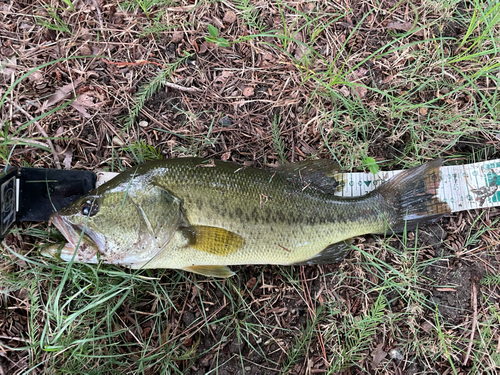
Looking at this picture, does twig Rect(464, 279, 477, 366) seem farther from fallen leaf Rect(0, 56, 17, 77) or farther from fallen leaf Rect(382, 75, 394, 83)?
fallen leaf Rect(0, 56, 17, 77)

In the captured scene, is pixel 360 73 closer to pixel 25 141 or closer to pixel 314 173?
pixel 314 173

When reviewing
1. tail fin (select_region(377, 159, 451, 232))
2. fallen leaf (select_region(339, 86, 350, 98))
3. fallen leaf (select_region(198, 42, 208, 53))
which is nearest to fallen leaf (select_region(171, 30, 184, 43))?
fallen leaf (select_region(198, 42, 208, 53))

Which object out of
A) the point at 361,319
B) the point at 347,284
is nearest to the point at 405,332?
the point at 361,319

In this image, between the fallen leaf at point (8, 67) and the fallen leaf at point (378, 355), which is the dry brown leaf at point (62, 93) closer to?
the fallen leaf at point (8, 67)

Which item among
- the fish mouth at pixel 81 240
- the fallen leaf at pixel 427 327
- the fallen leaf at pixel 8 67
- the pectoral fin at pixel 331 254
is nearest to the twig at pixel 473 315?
the fallen leaf at pixel 427 327

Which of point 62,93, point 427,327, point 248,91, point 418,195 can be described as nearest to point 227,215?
point 248,91

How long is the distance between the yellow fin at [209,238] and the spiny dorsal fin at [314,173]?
90cm

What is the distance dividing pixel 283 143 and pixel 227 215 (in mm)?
1170

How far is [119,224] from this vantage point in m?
2.85

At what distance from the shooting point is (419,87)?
3.64 meters

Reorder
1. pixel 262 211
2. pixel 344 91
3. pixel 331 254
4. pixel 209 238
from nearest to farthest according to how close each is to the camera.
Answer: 1. pixel 209 238
2. pixel 262 211
3. pixel 331 254
4. pixel 344 91

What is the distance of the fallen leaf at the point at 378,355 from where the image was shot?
3416mm

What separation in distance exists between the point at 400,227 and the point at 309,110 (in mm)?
1652

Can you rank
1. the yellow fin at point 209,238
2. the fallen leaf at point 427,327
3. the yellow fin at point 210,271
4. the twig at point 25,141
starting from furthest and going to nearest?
the fallen leaf at point 427,327
the twig at point 25,141
the yellow fin at point 210,271
the yellow fin at point 209,238
